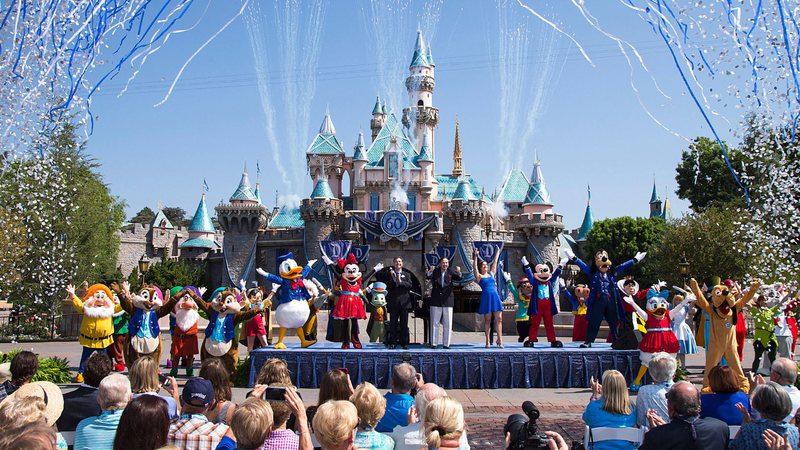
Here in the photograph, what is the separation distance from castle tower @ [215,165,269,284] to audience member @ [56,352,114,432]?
1633 inches

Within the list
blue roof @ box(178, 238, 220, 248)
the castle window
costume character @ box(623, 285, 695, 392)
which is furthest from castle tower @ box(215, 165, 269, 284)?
costume character @ box(623, 285, 695, 392)

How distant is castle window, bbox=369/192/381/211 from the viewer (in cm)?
4891

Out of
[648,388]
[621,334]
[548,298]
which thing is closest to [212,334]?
[548,298]

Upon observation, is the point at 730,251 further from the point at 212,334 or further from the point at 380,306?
the point at 212,334

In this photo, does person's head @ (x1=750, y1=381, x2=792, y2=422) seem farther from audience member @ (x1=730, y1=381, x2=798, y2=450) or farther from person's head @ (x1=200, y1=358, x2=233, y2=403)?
person's head @ (x1=200, y1=358, x2=233, y2=403)

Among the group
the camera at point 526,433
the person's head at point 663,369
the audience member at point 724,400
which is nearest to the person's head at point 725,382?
the audience member at point 724,400

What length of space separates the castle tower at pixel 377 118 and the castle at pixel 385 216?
453 cm

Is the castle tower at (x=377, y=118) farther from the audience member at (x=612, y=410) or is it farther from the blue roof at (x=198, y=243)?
the audience member at (x=612, y=410)

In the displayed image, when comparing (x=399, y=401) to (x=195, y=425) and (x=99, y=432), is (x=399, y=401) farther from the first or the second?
(x=99, y=432)

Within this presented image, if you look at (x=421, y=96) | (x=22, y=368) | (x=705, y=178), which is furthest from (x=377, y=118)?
(x=22, y=368)

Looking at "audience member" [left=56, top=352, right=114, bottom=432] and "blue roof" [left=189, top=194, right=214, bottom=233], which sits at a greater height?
"blue roof" [left=189, top=194, right=214, bottom=233]

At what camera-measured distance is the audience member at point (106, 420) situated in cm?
383

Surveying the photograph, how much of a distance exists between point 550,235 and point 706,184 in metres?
10.5

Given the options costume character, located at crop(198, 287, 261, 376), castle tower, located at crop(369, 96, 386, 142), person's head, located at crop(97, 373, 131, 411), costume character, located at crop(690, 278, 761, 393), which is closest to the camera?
person's head, located at crop(97, 373, 131, 411)
